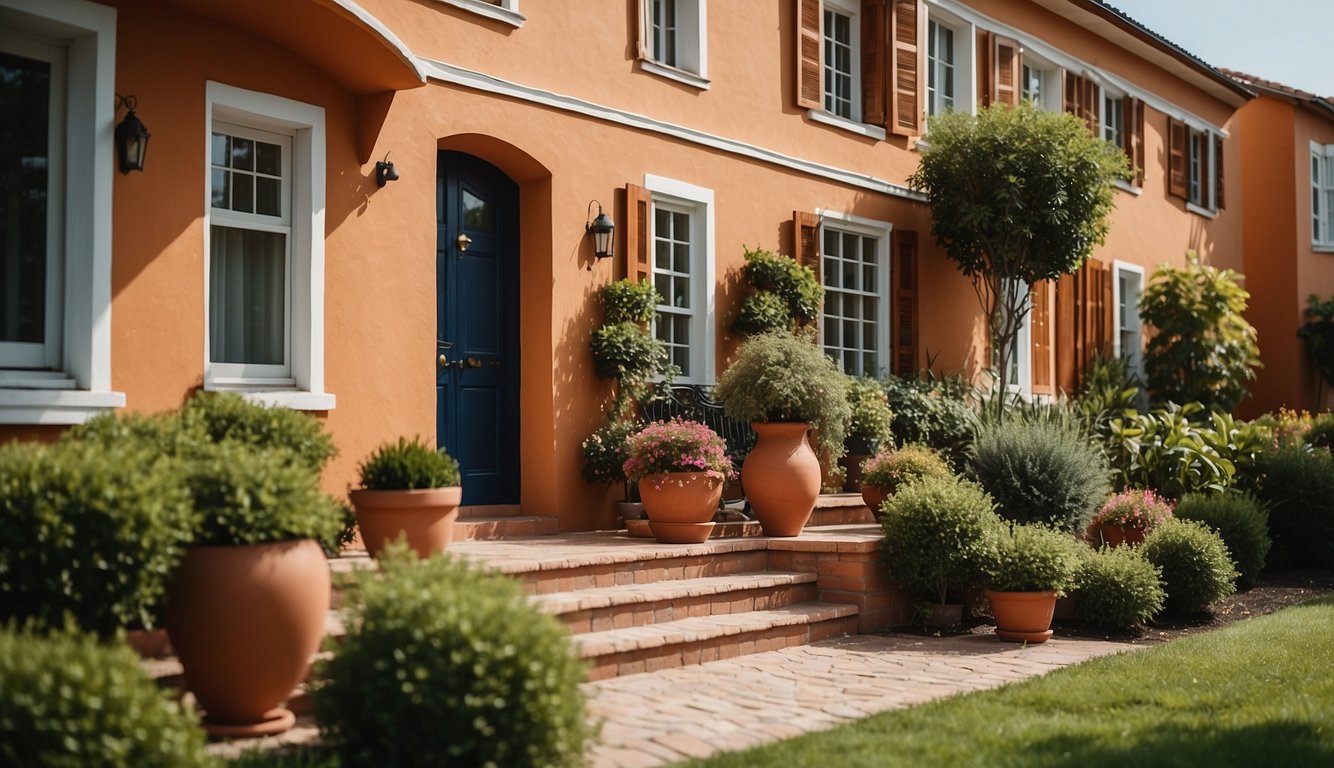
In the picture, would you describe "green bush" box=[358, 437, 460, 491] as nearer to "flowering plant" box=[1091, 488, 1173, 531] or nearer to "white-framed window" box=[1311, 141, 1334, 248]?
"flowering plant" box=[1091, 488, 1173, 531]

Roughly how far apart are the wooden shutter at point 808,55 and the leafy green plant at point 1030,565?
5121 mm

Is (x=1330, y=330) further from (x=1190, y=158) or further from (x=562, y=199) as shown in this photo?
(x=562, y=199)

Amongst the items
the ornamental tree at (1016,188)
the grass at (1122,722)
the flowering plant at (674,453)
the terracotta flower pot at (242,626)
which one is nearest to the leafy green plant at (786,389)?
the flowering plant at (674,453)

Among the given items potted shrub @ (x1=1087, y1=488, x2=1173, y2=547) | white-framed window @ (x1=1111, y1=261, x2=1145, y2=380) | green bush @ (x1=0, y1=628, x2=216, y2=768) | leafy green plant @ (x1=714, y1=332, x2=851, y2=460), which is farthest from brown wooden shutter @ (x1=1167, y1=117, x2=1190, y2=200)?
green bush @ (x1=0, y1=628, x2=216, y2=768)

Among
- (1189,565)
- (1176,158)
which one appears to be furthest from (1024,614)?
(1176,158)

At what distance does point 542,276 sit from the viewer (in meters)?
9.29

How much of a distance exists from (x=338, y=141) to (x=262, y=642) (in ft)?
13.4

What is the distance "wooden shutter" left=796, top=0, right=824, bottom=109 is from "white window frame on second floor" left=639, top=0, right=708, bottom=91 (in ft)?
4.01

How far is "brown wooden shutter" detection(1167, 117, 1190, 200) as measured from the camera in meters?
18.0

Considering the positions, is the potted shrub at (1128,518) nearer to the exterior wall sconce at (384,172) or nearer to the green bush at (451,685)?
the exterior wall sconce at (384,172)

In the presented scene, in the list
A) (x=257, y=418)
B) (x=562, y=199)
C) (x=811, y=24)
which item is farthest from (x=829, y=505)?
(x=257, y=418)

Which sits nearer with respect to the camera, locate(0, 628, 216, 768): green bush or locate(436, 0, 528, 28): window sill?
locate(0, 628, 216, 768): green bush

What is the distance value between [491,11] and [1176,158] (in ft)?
41.1

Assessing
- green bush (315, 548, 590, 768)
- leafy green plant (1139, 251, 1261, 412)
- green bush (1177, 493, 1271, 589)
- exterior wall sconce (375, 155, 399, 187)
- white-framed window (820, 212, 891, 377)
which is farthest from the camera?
leafy green plant (1139, 251, 1261, 412)
